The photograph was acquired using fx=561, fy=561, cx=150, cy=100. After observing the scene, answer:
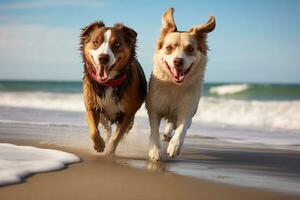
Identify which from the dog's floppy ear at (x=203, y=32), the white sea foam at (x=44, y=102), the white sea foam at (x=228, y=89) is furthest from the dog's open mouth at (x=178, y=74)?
the white sea foam at (x=228, y=89)

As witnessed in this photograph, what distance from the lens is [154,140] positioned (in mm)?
5961

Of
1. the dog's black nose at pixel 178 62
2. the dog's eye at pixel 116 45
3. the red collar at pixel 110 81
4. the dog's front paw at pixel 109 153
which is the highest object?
the dog's eye at pixel 116 45

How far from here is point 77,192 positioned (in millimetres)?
3812

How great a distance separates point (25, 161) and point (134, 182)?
1.04m

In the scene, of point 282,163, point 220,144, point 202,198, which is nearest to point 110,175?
point 202,198

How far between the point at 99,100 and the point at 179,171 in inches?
53.2

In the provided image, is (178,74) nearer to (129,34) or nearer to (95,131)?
(129,34)

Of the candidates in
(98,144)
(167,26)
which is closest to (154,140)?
(98,144)

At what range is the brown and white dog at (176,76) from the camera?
605 centimetres

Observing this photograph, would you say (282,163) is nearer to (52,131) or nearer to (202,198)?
(202,198)

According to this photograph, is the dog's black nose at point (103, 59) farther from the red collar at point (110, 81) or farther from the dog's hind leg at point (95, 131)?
the dog's hind leg at point (95, 131)

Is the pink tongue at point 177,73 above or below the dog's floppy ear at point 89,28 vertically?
below

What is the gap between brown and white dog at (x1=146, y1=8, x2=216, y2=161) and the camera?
605cm

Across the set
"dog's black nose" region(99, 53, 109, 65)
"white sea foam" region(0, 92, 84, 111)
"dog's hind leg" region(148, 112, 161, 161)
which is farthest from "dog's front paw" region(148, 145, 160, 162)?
"white sea foam" region(0, 92, 84, 111)
